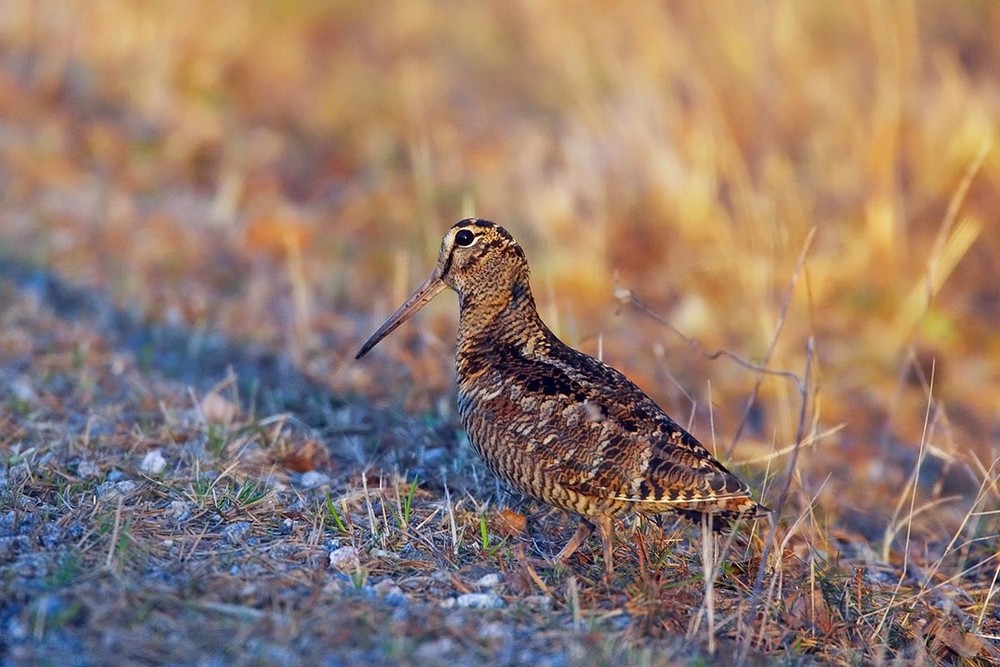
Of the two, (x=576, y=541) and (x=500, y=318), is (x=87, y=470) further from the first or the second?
(x=576, y=541)

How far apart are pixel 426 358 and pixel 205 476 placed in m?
1.96

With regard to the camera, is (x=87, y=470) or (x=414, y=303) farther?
(x=414, y=303)

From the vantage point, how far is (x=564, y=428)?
4.00 metres

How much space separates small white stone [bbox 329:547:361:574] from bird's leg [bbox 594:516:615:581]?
786 millimetres

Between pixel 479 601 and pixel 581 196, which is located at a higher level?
pixel 581 196

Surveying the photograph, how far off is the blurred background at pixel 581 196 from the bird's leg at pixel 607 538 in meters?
1.62

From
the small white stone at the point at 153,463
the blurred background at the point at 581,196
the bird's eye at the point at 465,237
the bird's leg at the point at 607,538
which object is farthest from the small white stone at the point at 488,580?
the blurred background at the point at 581,196

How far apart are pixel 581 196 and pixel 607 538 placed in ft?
15.7

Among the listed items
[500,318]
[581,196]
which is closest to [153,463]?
[500,318]

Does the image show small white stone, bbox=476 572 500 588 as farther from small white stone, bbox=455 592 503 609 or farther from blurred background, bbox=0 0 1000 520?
blurred background, bbox=0 0 1000 520

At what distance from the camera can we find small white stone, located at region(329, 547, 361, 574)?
3.89 m

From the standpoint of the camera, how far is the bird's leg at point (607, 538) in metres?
3.98

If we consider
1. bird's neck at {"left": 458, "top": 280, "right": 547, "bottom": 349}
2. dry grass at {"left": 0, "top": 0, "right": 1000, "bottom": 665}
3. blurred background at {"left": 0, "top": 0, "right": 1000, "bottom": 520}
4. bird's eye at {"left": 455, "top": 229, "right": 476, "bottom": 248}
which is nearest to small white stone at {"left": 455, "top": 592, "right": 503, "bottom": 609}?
dry grass at {"left": 0, "top": 0, "right": 1000, "bottom": 665}

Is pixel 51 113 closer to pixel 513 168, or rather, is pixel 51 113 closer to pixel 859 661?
pixel 513 168
